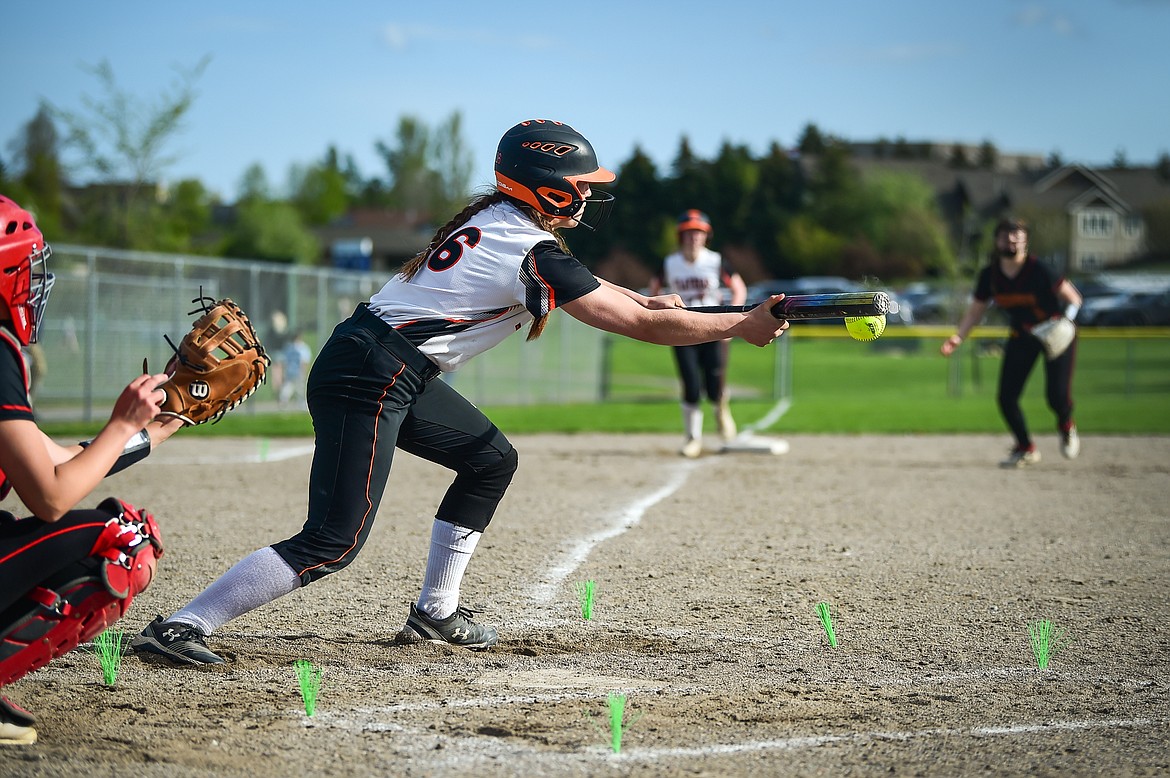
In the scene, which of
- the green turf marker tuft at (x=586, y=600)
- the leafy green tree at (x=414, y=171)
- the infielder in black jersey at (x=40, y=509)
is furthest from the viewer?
the leafy green tree at (x=414, y=171)

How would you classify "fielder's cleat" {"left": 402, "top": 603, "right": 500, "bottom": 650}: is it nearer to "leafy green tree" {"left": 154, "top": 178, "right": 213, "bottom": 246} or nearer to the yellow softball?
the yellow softball

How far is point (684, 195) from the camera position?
263ft

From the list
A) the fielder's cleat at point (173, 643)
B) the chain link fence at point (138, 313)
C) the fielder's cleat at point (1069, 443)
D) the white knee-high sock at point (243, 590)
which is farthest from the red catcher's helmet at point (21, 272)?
the chain link fence at point (138, 313)

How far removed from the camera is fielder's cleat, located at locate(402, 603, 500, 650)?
479 centimetres

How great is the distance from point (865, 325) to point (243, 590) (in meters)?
2.51

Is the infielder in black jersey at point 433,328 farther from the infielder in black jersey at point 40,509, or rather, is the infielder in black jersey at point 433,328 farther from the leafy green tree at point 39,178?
the leafy green tree at point 39,178

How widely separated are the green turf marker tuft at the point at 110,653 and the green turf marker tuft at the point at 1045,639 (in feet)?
11.6

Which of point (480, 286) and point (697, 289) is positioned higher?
point (480, 286)

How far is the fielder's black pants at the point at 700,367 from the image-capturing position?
11.8 metres

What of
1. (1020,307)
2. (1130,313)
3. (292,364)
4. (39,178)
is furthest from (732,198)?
(1020,307)

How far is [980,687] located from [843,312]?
1482 millimetres

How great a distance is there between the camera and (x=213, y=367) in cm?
374

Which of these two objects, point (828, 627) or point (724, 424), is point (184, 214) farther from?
point (828, 627)

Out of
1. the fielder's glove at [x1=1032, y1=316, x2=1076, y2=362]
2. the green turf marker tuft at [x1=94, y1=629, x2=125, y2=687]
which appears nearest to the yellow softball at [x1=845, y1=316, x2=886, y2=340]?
the green turf marker tuft at [x1=94, y1=629, x2=125, y2=687]
